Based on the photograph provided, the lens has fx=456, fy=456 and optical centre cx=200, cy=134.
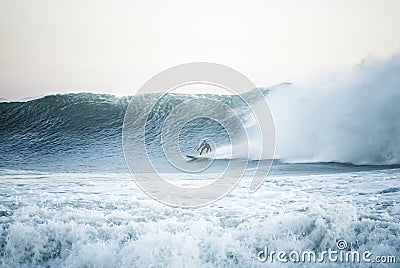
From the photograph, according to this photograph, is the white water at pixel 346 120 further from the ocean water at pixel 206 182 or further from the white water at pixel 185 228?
the white water at pixel 185 228

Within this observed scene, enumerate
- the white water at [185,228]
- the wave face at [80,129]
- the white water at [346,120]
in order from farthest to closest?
1. the wave face at [80,129]
2. the white water at [346,120]
3. the white water at [185,228]

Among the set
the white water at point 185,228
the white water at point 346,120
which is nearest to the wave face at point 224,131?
the white water at point 346,120

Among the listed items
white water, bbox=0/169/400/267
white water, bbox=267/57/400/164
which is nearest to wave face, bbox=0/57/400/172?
white water, bbox=267/57/400/164

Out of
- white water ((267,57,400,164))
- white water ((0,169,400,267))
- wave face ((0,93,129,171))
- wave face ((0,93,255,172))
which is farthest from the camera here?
wave face ((0,93,255,172))

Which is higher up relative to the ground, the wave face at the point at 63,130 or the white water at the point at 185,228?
the wave face at the point at 63,130

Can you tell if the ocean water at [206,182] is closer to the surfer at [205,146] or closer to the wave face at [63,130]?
the wave face at [63,130]

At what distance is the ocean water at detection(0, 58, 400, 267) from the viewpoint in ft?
12.4

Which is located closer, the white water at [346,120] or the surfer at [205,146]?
the white water at [346,120]

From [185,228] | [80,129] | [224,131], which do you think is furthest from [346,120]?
[80,129]

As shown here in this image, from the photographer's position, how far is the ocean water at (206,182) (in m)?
3.78

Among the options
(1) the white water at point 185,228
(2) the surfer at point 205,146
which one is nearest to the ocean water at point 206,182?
(1) the white water at point 185,228

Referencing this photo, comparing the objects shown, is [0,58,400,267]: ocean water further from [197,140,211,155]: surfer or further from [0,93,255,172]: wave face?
[197,140,211,155]: surfer

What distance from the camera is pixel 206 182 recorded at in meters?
6.08

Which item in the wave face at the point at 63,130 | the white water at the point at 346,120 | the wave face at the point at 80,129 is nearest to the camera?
the white water at the point at 346,120
